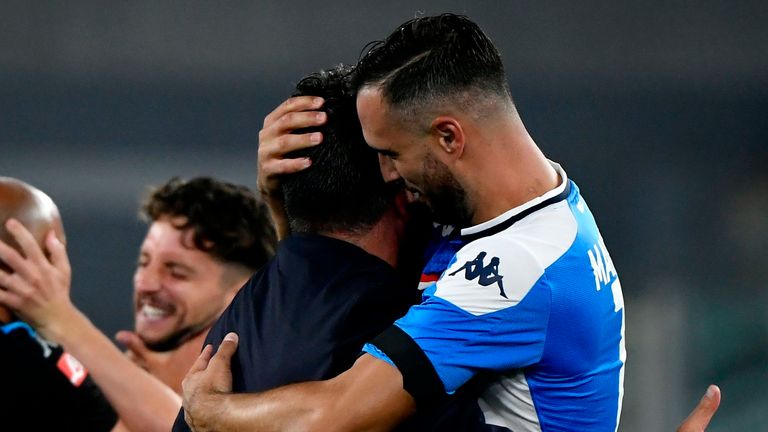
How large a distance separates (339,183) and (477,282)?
344mm

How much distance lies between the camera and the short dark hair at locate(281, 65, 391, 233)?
2.02 metres

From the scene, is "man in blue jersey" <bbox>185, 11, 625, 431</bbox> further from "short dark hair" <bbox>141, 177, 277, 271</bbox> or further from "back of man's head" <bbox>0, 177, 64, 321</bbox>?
"short dark hair" <bbox>141, 177, 277, 271</bbox>

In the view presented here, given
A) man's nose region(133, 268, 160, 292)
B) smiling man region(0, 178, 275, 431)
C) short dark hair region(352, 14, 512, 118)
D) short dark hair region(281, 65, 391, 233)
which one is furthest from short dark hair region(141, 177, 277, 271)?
short dark hair region(352, 14, 512, 118)

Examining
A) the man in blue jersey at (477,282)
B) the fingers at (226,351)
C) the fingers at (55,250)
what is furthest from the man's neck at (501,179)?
the fingers at (55,250)

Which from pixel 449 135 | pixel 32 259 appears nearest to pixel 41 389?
pixel 32 259

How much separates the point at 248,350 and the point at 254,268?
1651 millimetres

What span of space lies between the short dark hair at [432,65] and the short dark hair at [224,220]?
160 centimetres

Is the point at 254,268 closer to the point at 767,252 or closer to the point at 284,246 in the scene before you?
the point at 284,246

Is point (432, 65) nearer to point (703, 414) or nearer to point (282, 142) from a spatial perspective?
point (282, 142)

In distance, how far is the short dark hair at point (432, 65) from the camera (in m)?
1.95

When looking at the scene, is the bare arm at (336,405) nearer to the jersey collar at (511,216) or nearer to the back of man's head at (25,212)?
the jersey collar at (511,216)

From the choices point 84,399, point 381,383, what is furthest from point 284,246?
point 84,399

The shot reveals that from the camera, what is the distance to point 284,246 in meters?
2.02

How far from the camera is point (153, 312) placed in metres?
3.64
